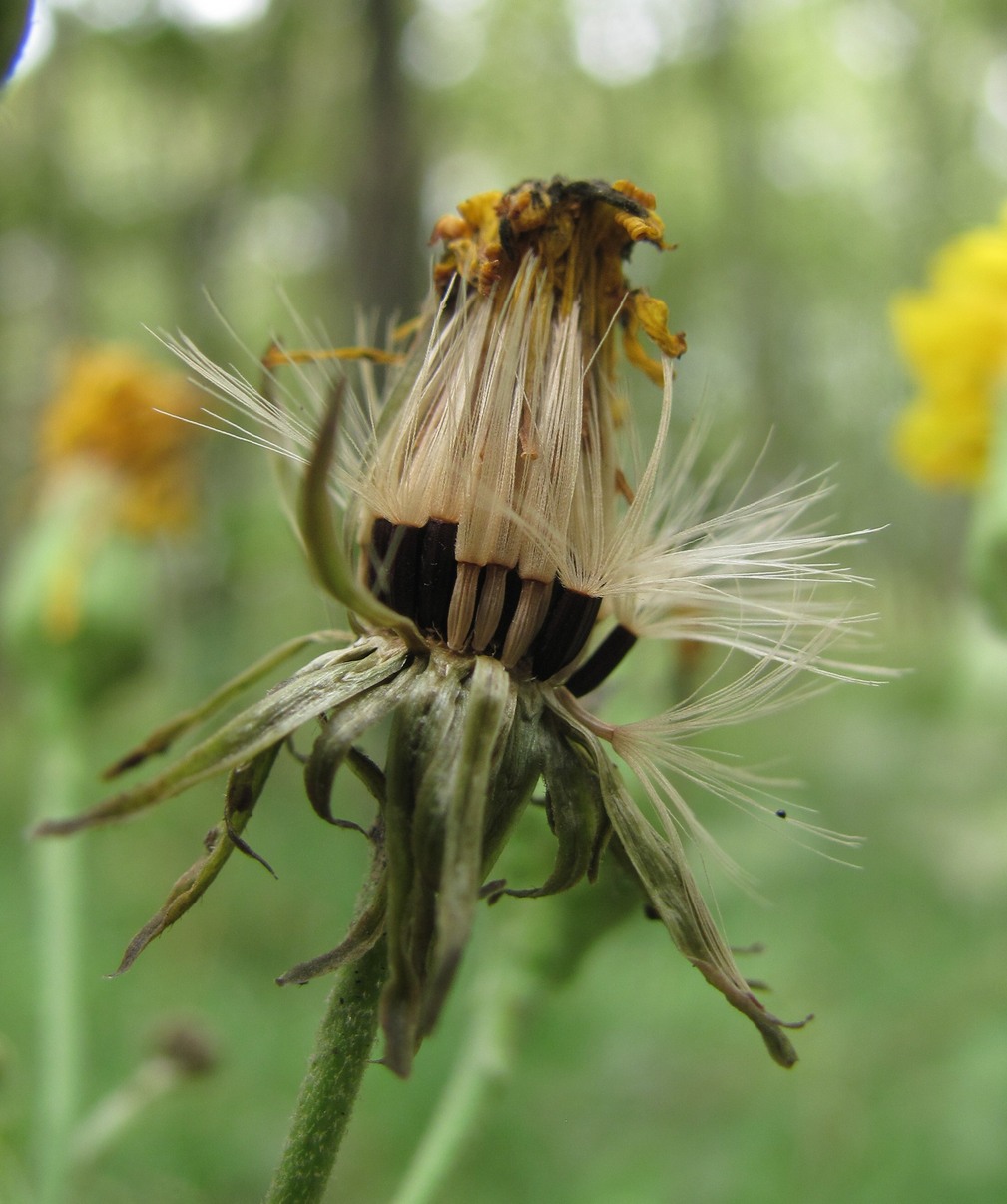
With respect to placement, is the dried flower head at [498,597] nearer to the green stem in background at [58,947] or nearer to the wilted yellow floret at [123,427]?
the green stem in background at [58,947]

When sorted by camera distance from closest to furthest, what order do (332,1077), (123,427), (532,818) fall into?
(332,1077) → (532,818) → (123,427)

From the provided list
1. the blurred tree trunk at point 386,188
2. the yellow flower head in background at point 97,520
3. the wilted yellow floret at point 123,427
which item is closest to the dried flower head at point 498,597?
the yellow flower head in background at point 97,520

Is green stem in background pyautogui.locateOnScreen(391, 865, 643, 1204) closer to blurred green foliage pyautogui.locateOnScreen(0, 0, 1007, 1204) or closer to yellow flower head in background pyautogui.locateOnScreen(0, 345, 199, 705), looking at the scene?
blurred green foliage pyautogui.locateOnScreen(0, 0, 1007, 1204)

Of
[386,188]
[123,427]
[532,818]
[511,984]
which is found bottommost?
[511,984]

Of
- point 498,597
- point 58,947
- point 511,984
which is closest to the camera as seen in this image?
point 498,597

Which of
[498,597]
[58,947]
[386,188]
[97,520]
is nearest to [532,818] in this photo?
[498,597]

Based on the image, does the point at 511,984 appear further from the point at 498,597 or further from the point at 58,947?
the point at 498,597

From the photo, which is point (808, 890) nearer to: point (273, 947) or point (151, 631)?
point (273, 947)
